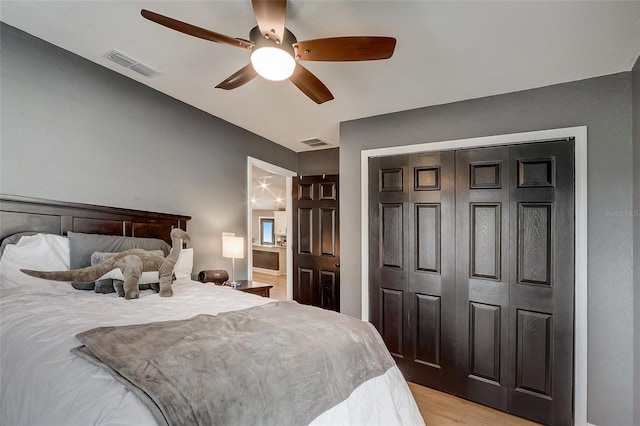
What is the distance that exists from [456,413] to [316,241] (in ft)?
8.08

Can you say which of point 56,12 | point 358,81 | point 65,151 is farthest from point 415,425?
point 56,12

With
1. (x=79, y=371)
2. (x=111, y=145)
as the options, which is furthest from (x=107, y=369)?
(x=111, y=145)

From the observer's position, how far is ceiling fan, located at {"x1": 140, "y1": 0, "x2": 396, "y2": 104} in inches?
54.9

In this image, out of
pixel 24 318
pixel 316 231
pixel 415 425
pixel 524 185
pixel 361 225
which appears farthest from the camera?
pixel 316 231

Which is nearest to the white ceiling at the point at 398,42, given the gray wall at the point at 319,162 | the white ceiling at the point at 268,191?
the gray wall at the point at 319,162

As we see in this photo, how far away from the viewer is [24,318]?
53.7 inches

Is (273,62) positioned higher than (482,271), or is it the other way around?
(273,62)

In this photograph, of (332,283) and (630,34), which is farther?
(332,283)

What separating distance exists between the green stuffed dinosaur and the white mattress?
82mm

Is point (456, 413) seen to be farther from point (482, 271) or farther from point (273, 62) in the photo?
point (273, 62)

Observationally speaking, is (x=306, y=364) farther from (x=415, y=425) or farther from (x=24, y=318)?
(x=24, y=318)

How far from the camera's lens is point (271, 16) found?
1.39 metres

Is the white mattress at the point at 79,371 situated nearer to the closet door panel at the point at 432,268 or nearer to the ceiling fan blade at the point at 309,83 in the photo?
the closet door panel at the point at 432,268

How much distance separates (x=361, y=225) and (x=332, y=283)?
1.23m
